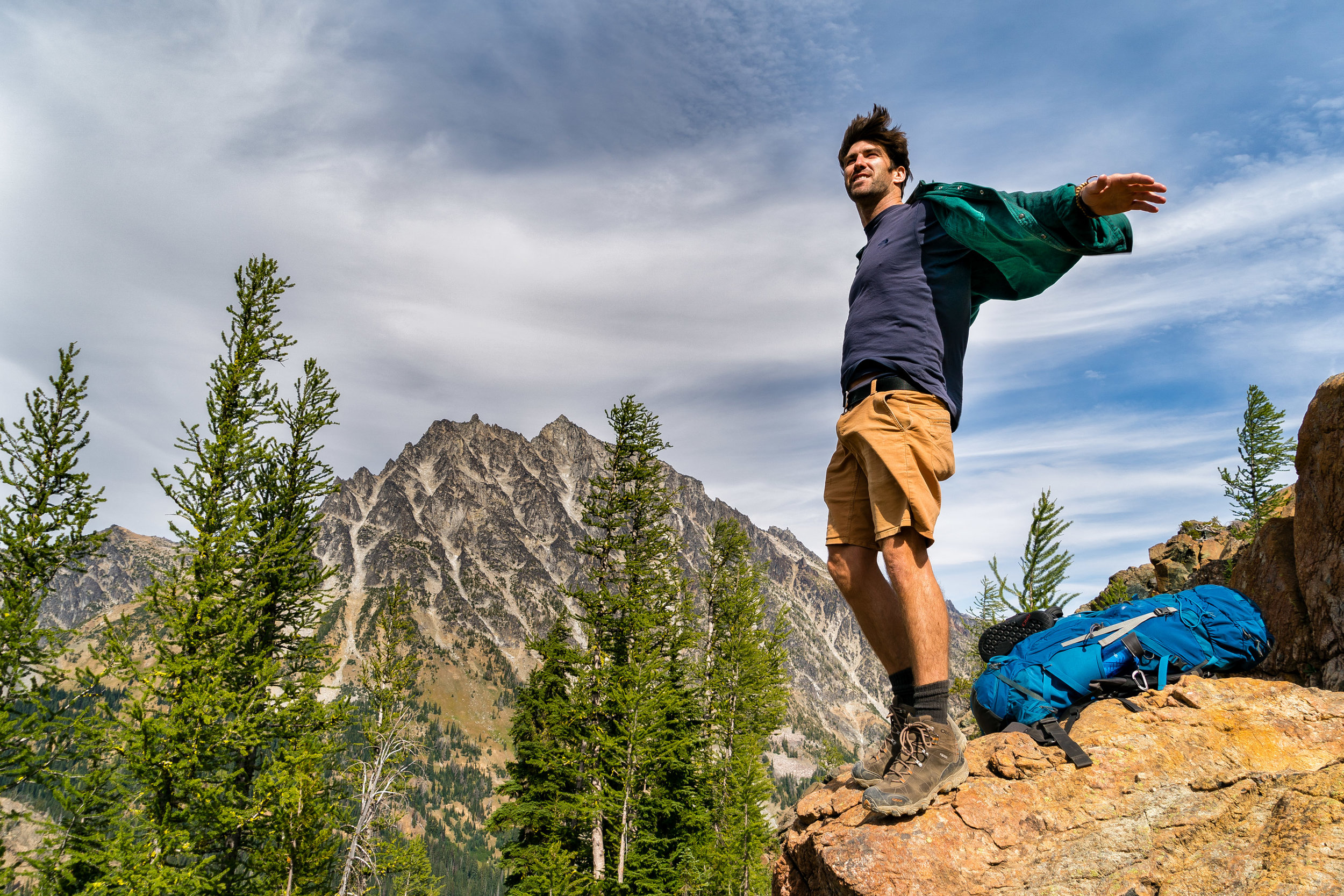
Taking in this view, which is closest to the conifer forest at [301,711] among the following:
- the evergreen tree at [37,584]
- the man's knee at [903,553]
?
the evergreen tree at [37,584]

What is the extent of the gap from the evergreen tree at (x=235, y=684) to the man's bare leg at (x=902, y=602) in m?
14.7

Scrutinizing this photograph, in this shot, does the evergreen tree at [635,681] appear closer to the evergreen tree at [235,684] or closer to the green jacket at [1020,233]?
the evergreen tree at [235,684]

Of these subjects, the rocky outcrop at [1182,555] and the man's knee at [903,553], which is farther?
the rocky outcrop at [1182,555]

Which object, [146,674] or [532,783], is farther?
[532,783]

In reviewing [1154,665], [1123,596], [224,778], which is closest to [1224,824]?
[1154,665]

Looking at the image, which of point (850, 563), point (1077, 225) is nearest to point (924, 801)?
point (850, 563)

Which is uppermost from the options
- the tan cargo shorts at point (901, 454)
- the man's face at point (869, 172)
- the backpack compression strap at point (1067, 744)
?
the man's face at point (869, 172)

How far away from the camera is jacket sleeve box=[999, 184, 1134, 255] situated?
254cm

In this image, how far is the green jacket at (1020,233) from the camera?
2574 mm

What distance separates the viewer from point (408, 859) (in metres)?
18.6

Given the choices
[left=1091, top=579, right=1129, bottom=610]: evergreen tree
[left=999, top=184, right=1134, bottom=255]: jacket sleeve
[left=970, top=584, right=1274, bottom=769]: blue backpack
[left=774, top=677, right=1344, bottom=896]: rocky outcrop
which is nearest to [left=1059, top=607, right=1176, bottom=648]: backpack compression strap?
[left=970, top=584, right=1274, bottom=769]: blue backpack

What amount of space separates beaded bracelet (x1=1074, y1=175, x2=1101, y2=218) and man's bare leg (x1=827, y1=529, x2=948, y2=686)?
1.50 meters

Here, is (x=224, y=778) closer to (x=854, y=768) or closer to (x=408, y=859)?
(x=408, y=859)

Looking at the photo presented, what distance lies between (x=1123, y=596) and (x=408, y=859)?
66.4ft
